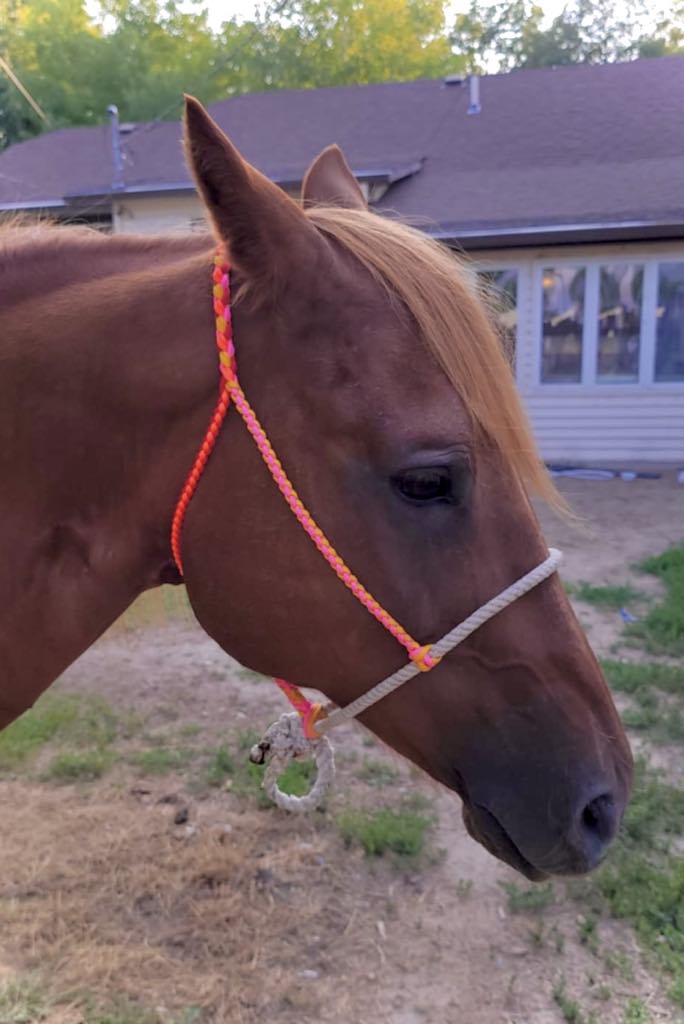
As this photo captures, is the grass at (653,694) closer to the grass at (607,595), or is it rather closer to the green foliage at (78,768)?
the grass at (607,595)

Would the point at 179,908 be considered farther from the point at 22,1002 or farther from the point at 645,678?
the point at 645,678

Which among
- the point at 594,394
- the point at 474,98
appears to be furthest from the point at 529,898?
the point at 474,98

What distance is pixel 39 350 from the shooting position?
1.48 metres

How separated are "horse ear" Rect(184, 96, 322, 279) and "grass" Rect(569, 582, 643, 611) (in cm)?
520

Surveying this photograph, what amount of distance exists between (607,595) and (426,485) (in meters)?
5.26

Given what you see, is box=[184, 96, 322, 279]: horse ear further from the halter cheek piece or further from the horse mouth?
the horse mouth

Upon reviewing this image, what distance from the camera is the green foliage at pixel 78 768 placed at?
3.93m

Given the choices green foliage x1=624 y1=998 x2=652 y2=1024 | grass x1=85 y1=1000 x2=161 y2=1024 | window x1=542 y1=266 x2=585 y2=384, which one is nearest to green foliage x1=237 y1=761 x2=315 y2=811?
grass x1=85 y1=1000 x2=161 y2=1024

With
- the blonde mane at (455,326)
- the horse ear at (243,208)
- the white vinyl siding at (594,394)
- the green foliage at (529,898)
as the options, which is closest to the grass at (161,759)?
the green foliage at (529,898)

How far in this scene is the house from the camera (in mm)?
11031

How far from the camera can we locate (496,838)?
1.42m

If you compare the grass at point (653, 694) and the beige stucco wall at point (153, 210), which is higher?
the beige stucco wall at point (153, 210)

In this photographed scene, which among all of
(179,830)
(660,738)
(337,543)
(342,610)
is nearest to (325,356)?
(337,543)

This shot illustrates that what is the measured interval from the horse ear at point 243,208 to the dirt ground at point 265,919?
1133 millimetres
